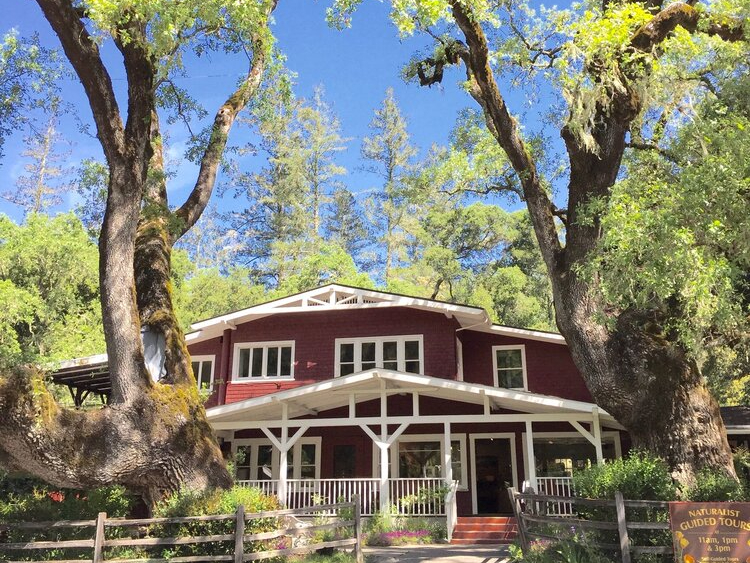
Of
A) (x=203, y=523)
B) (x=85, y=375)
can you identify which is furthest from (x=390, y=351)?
(x=203, y=523)

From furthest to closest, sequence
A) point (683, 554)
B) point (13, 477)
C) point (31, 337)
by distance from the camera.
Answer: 1. point (31, 337)
2. point (13, 477)
3. point (683, 554)

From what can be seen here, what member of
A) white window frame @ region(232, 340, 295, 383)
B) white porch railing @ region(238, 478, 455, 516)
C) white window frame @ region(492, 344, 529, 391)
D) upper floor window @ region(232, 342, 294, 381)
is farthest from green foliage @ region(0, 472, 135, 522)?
white window frame @ region(492, 344, 529, 391)

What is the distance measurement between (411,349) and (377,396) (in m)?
2.09

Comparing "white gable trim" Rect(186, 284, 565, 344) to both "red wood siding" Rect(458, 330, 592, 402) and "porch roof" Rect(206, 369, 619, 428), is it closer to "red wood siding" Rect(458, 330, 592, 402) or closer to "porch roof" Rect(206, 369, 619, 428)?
"red wood siding" Rect(458, 330, 592, 402)

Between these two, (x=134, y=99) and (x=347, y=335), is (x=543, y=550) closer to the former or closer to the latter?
(x=134, y=99)

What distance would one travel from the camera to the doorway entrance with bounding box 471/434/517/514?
58.1 feet

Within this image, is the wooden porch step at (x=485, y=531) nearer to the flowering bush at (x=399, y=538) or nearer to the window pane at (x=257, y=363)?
the flowering bush at (x=399, y=538)

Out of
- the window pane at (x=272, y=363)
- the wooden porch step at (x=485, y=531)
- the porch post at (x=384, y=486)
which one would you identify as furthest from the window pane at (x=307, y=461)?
the wooden porch step at (x=485, y=531)

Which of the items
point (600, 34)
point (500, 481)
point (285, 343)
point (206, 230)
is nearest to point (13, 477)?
point (285, 343)

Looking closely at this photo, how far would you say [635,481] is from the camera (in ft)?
26.0

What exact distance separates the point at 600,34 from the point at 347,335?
12.4 meters

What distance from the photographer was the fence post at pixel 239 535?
820cm

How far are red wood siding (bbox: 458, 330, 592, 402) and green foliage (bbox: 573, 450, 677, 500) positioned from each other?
972 centimetres

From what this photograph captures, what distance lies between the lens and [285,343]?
770 inches
